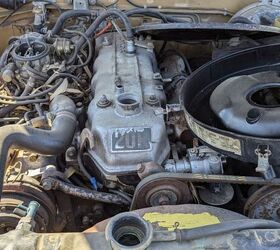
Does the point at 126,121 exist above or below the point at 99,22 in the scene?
below

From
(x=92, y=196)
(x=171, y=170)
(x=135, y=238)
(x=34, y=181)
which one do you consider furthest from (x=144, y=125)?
(x=135, y=238)

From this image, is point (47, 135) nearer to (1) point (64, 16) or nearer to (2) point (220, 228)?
(2) point (220, 228)

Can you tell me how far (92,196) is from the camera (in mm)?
1635

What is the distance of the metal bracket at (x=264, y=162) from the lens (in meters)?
1.45

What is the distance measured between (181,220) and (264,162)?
0.34 meters

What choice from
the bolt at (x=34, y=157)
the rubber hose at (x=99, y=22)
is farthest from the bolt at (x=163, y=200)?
the rubber hose at (x=99, y=22)

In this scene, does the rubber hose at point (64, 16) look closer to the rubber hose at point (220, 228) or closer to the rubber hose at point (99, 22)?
the rubber hose at point (99, 22)

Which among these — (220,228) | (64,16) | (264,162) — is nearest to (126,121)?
(264,162)

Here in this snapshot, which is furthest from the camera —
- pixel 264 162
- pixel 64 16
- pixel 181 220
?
pixel 64 16

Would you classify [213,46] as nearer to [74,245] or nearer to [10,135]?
[10,135]

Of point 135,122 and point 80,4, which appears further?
point 80,4

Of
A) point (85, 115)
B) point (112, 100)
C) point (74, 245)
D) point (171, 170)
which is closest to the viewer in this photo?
point (74, 245)

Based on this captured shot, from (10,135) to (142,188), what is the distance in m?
0.47

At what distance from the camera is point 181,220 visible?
1.34m
